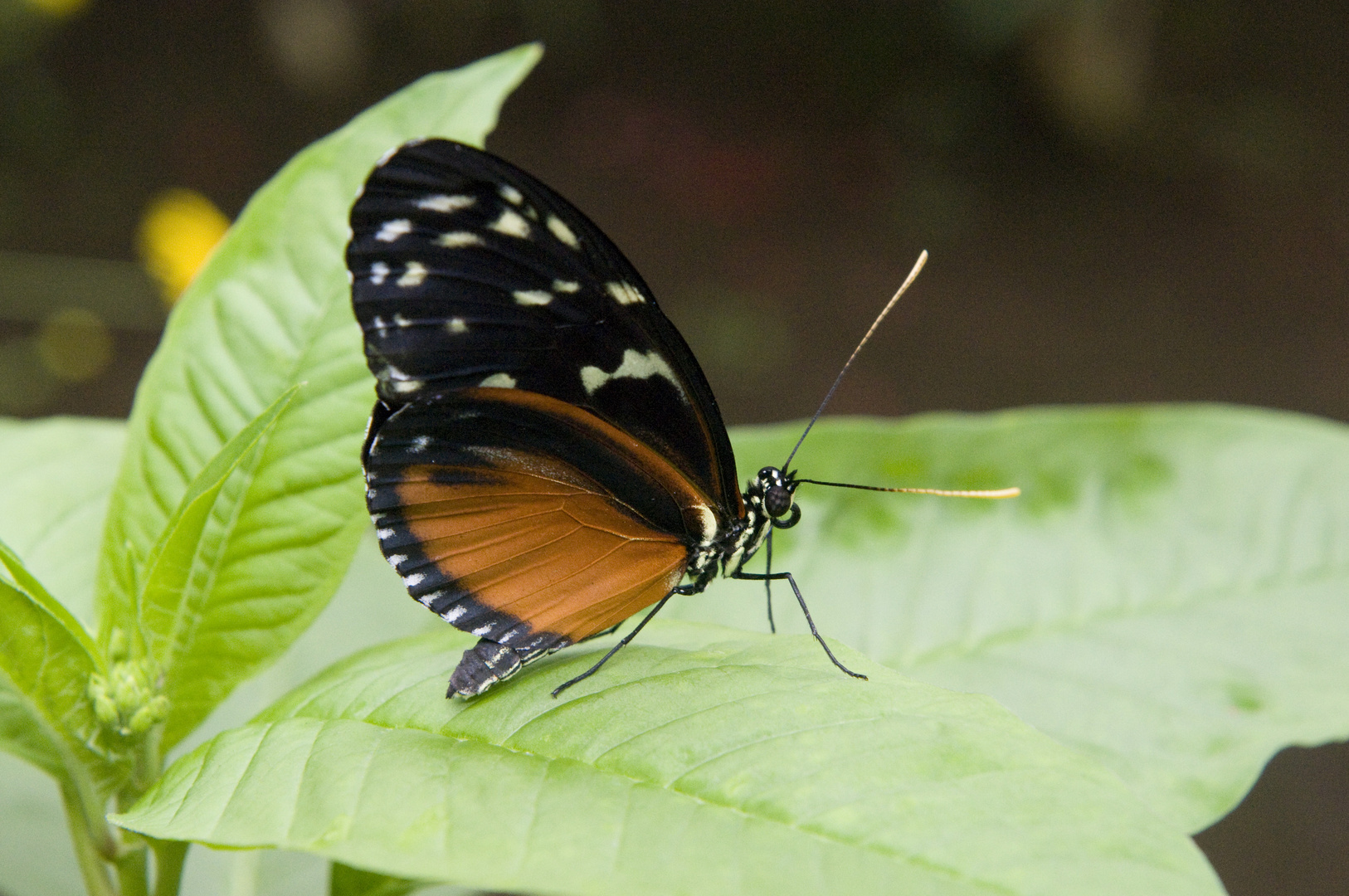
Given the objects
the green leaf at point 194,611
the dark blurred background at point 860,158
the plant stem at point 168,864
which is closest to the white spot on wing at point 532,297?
the green leaf at point 194,611

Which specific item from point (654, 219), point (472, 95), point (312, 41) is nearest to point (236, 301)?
point (472, 95)

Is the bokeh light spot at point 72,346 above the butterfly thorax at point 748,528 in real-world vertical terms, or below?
above

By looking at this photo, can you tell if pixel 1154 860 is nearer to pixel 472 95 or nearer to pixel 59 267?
pixel 472 95

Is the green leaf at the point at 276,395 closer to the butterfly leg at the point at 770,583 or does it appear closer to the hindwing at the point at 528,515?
the hindwing at the point at 528,515

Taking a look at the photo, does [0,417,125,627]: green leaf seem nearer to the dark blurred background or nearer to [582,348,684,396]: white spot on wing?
[582,348,684,396]: white spot on wing

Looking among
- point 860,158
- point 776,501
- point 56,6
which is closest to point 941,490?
point 776,501

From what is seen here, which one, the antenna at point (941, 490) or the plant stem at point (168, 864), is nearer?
the plant stem at point (168, 864)
